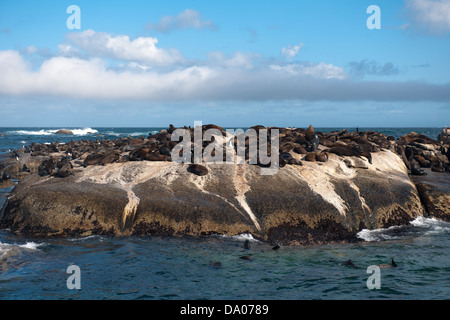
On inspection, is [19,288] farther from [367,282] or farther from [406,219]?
[406,219]

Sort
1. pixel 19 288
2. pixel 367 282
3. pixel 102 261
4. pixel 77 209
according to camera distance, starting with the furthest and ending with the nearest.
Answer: pixel 77 209 < pixel 102 261 < pixel 367 282 < pixel 19 288

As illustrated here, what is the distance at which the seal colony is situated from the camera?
11188 millimetres

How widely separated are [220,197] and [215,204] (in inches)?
13.8

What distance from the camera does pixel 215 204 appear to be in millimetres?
11539

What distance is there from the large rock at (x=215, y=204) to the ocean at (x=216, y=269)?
19.3 inches

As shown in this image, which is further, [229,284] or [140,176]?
[140,176]

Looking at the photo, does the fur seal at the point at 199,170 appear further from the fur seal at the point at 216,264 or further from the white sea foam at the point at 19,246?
the white sea foam at the point at 19,246

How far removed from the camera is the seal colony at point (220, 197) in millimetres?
11188

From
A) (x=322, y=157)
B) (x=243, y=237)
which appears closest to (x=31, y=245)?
(x=243, y=237)

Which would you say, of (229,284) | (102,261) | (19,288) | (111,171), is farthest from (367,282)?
(111,171)

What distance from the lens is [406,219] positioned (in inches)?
497

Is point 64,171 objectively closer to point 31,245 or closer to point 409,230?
point 31,245
